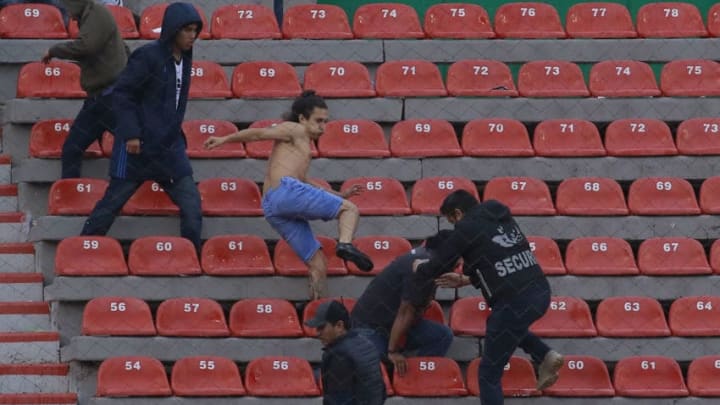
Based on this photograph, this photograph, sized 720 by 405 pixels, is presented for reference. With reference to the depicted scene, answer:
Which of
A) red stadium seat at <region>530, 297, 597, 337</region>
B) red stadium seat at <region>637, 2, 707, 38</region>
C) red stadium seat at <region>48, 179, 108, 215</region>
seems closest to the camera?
red stadium seat at <region>530, 297, 597, 337</region>

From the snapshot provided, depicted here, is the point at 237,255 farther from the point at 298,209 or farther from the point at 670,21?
the point at 670,21

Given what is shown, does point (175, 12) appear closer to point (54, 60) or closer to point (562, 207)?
point (54, 60)

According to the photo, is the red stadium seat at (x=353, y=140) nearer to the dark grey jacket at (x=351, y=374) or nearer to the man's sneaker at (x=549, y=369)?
the man's sneaker at (x=549, y=369)

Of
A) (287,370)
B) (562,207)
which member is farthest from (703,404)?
(287,370)

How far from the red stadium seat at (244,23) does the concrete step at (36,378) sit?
3433 mm

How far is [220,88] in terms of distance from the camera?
1312cm

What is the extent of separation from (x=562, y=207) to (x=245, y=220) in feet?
6.96

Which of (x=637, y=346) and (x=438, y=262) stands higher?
(x=438, y=262)

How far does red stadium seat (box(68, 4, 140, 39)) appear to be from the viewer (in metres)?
13.7

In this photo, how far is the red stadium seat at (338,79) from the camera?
1308 centimetres

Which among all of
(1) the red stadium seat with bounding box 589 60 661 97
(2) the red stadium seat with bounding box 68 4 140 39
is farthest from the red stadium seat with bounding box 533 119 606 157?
(2) the red stadium seat with bounding box 68 4 140 39

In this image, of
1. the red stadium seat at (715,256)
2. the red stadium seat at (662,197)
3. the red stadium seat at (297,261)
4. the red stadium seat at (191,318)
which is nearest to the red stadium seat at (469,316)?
the red stadium seat at (297,261)

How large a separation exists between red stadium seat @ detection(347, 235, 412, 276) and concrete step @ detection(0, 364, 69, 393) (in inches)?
76.1

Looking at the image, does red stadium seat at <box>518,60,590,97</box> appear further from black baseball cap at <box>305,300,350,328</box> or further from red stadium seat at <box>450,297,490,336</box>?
black baseball cap at <box>305,300,350,328</box>
